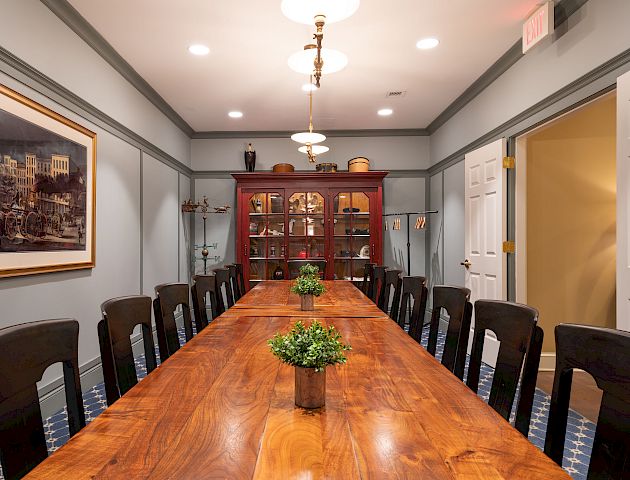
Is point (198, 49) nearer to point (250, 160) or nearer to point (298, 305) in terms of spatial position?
point (298, 305)

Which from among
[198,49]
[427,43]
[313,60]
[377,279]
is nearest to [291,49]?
[198,49]

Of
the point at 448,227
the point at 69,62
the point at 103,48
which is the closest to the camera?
the point at 69,62

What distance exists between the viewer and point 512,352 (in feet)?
4.71

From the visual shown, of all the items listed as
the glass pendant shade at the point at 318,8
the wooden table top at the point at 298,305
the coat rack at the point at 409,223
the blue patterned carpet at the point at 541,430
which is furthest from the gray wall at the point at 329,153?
the glass pendant shade at the point at 318,8

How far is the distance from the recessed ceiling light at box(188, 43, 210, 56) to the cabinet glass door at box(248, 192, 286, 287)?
2.55 metres

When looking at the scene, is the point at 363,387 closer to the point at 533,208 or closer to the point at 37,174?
the point at 37,174

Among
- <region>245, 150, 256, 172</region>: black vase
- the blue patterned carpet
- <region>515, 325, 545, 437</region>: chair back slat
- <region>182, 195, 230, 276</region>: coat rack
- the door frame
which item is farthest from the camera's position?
<region>245, 150, 256, 172</region>: black vase

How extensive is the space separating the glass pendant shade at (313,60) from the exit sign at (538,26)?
4.79 ft

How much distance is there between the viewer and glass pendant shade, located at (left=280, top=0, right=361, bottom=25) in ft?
6.97

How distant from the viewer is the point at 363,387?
4.08ft

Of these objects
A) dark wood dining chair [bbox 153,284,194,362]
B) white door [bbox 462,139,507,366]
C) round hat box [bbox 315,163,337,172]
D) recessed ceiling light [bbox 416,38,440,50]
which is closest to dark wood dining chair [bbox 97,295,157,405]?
dark wood dining chair [bbox 153,284,194,362]

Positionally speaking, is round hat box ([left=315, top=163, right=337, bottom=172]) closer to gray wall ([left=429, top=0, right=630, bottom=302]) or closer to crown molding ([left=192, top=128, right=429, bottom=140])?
crown molding ([left=192, top=128, right=429, bottom=140])

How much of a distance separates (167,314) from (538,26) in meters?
3.10

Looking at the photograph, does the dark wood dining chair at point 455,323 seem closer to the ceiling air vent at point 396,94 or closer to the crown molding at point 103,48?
the crown molding at point 103,48
